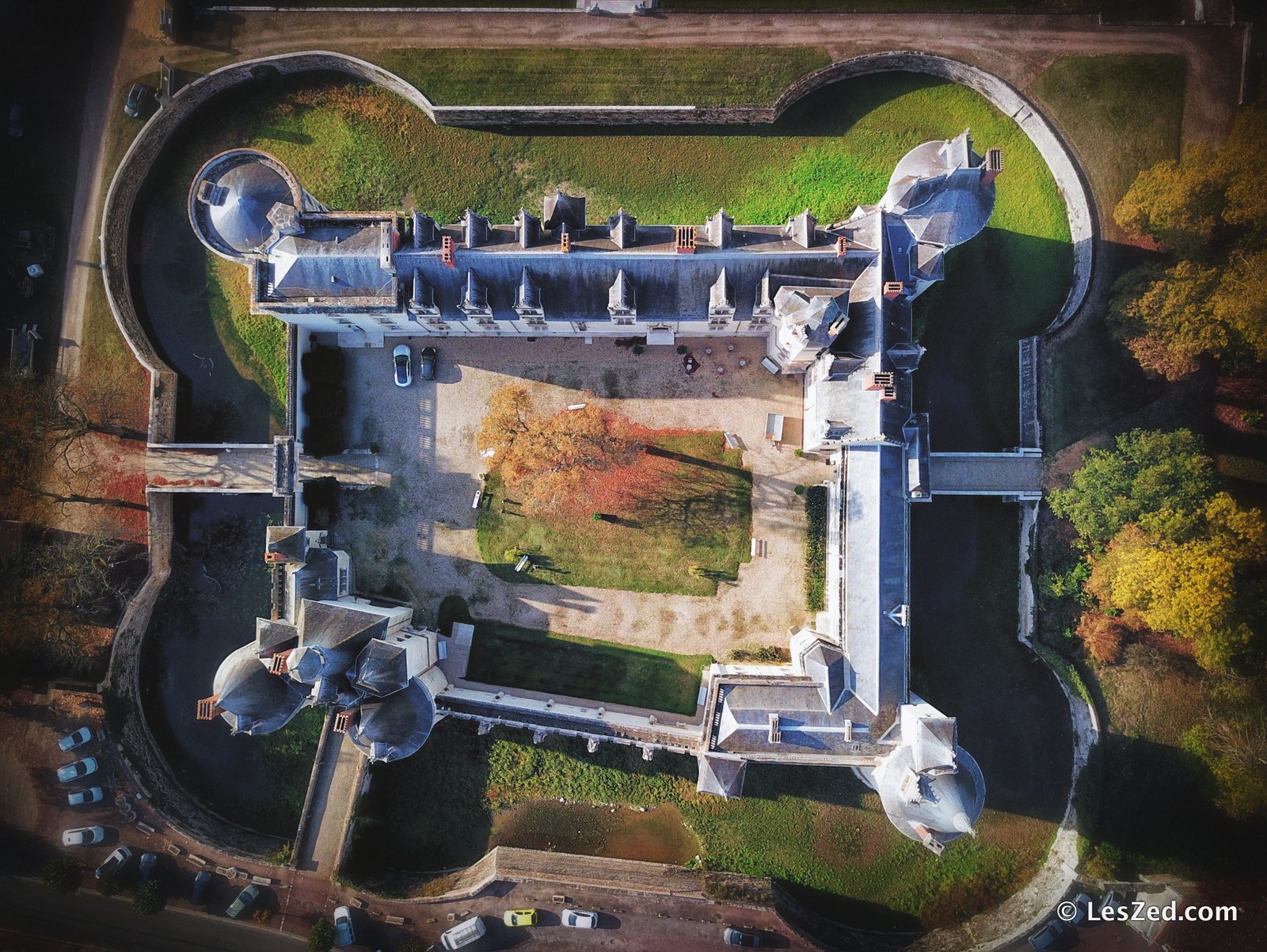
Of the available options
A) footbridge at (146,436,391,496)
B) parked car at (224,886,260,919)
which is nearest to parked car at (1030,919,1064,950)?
parked car at (224,886,260,919)

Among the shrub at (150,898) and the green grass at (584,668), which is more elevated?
the green grass at (584,668)

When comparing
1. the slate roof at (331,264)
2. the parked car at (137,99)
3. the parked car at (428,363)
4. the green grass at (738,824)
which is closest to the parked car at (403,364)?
the parked car at (428,363)

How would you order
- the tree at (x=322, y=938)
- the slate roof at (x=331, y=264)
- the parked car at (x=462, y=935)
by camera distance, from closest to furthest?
the slate roof at (x=331, y=264) < the tree at (x=322, y=938) < the parked car at (x=462, y=935)

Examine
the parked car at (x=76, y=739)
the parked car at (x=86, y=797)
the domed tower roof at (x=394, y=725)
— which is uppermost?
the domed tower roof at (x=394, y=725)

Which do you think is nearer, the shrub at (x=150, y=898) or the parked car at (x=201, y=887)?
the shrub at (x=150, y=898)

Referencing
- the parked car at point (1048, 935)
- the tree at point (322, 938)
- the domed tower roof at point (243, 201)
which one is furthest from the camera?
the parked car at point (1048, 935)

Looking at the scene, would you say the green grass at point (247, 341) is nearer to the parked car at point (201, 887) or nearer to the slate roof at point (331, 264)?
the slate roof at point (331, 264)

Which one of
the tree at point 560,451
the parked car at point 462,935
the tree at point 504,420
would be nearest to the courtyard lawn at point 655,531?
the tree at point 560,451

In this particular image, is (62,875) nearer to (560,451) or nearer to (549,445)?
(549,445)

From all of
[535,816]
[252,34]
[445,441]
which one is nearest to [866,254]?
[445,441]
